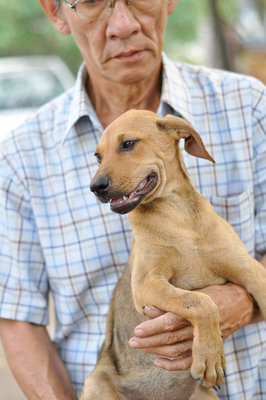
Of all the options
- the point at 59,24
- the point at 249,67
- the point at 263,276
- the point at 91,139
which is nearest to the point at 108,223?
the point at 91,139

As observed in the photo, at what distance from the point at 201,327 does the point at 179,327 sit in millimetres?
170

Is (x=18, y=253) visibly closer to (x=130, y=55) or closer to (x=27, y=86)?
(x=130, y=55)

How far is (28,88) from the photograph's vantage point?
37.3ft

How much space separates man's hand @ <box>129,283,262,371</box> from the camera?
2.35 meters

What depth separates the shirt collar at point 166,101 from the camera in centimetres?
303

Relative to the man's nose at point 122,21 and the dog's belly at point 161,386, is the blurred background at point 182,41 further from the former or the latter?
the dog's belly at point 161,386

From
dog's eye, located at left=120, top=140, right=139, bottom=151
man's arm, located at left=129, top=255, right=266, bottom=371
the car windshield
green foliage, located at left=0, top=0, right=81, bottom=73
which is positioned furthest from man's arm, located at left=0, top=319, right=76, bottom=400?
green foliage, located at left=0, top=0, right=81, bottom=73

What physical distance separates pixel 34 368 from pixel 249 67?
10.0m

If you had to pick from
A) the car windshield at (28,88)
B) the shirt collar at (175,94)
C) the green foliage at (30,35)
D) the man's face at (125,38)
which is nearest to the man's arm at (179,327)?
the shirt collar at (175,94)

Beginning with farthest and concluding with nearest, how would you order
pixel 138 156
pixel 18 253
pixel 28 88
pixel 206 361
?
pixel 28 88 < pixel 18 253 < pixel 138 156 < pixel 206 361

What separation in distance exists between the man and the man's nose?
14 mm

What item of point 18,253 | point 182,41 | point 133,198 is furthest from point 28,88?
point 133,198

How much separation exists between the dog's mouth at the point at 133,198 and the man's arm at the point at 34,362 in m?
1.06

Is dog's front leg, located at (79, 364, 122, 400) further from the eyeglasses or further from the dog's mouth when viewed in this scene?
the eyeglasses
